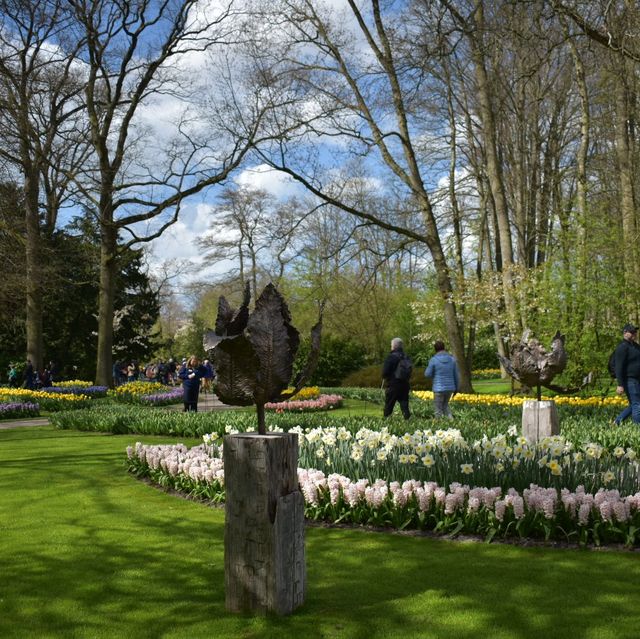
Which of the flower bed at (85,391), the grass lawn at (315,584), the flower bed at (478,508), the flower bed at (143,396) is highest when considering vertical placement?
the flower bed at (85,391)

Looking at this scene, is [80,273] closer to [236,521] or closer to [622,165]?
[622,165]

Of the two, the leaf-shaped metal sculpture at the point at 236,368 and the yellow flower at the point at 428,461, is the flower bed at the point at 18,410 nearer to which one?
the yellow flower at the point at 428,461

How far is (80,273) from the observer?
34.9 m

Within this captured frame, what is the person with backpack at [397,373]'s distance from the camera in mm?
12516

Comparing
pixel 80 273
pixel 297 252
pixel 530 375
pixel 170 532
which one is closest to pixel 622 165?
pixel 530 375

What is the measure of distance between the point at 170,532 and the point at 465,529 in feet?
7.54

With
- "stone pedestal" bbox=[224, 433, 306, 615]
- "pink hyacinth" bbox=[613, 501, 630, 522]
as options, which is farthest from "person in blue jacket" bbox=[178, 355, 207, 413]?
"stone pedestal" bbox=[224, 433, 306, 615]

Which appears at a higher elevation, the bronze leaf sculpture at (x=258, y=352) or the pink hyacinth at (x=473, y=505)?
the bronze leaf sculpture at (x=258, y=352)

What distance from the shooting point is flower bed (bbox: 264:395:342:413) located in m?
17.6

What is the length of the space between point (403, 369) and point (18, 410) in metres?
10.7

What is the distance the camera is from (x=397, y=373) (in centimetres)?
1257

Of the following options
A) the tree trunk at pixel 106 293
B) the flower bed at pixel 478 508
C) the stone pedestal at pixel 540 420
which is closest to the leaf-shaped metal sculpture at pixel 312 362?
the flower bed at pixel 478 508

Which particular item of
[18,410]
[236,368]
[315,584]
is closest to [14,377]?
[18,410]

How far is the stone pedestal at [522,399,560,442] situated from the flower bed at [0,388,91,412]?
43.2 feet
